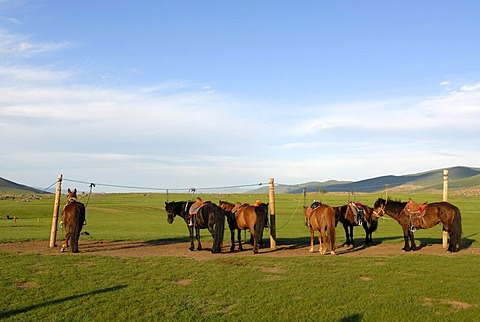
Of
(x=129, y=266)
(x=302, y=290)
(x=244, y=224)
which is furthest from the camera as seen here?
(x=244, y=224)

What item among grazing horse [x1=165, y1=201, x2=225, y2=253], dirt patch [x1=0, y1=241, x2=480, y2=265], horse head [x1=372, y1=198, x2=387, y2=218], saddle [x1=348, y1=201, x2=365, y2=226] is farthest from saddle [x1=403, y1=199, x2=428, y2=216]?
grazing horse [x1=165, y1=201, x2=225, y2=253]

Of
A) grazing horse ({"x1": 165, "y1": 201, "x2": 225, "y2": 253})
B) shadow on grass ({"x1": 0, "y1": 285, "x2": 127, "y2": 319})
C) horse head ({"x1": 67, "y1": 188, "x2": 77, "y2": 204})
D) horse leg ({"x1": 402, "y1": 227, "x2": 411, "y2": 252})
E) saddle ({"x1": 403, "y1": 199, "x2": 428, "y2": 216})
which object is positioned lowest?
shadow on grass ({"x1": 0, "y1": 285, "x2": 127, "y2": 319})

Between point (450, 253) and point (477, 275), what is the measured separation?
13.4ft

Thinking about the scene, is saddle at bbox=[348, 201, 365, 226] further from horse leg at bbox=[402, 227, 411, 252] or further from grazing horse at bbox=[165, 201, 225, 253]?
grazing horse at bbox=[165, 201, 225, 253]

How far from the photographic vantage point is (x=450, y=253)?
15000mm

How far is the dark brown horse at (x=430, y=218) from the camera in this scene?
49.3ft

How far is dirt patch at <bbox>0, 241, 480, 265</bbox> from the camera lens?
49.0ft

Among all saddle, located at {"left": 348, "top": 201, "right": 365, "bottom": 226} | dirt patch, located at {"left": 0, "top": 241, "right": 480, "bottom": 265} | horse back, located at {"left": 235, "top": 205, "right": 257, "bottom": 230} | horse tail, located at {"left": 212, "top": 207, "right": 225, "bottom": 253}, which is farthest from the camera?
saddle, located at {"left": 348, "top": 201, "right": 365, "bottom": 226}

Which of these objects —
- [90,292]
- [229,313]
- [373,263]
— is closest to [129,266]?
[90,292]

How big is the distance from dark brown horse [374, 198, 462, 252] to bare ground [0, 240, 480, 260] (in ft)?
1.72

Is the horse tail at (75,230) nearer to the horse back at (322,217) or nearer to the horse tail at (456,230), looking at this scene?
the horse back at (322,217)

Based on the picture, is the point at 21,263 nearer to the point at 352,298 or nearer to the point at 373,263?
the point at 352,298

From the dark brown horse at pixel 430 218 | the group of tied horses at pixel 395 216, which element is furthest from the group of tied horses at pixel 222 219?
the dark brown horse at pixel 430 218

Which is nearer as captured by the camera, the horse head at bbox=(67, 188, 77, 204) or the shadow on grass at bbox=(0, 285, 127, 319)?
the shadow on grass at bbox=(0, 285, 127, 319)
